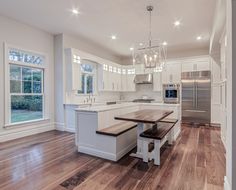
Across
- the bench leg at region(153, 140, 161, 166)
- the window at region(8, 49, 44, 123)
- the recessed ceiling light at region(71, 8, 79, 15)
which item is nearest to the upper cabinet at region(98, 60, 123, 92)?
the window at region(8, 49, 44, 123)

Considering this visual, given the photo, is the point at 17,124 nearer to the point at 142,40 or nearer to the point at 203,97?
the point at 142,40

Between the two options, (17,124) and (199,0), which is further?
(17,124)

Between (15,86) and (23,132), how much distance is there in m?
1.31

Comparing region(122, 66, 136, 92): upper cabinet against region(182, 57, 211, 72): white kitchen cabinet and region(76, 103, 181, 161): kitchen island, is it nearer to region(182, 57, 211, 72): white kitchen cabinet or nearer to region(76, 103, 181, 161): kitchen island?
region(182, 57, 211, 72): white kitchen cabinet

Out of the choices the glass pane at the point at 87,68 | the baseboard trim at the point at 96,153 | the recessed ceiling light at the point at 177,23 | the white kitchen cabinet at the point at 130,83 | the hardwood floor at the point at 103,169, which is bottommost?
the hardwood floor at the point at 103,169

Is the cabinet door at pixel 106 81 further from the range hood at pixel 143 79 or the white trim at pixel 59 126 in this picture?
the white trim at pixel 59 126

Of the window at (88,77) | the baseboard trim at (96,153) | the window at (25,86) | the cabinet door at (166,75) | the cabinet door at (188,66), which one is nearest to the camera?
the baseboard trim at (96,153)

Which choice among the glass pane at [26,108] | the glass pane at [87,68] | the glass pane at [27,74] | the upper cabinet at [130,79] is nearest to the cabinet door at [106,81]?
the glass pane at [87,68]

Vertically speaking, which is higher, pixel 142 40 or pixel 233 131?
pixel 142 40

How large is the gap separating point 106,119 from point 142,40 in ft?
12.0

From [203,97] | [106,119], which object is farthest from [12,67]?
[203,97]

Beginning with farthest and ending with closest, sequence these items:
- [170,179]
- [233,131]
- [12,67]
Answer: [12,67] < [170,179] < [233,131]

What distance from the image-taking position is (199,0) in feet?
10.4

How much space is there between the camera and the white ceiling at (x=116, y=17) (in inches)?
133
